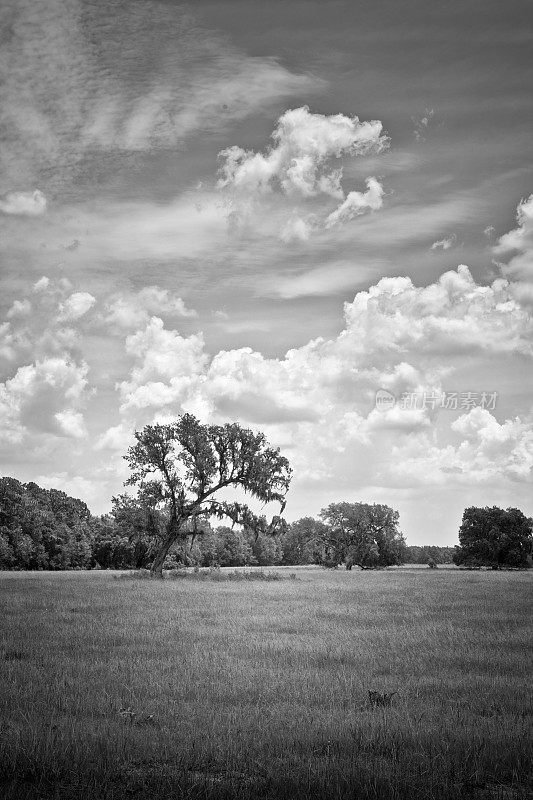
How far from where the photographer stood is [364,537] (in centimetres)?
10450

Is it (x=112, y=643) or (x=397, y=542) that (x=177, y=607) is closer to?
(x=112, y=643)

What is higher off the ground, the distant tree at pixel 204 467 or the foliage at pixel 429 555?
the distant tree at pixel 204 467

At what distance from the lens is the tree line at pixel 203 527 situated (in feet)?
157

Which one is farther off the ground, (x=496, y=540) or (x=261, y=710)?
(x=261, y=710)

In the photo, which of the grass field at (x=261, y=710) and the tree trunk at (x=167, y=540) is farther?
the tree trunk at (x=167, y=540)

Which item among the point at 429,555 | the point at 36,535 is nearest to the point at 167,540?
the point at 36,535

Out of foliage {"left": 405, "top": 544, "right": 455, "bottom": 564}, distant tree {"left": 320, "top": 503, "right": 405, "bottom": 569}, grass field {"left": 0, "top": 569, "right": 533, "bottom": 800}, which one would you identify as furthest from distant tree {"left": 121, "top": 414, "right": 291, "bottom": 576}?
foliage {"left": 405, "top": 544, "right": 455, "bottom": 564}

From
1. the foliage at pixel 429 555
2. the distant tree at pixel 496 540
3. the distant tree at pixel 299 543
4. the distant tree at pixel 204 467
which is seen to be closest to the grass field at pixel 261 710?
the distant tree at pixel 204 467

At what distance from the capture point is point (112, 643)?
47.8 ft

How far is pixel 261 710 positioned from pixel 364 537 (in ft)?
325

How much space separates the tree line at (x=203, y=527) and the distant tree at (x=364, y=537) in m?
0.18

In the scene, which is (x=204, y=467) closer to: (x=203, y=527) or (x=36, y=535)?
(x=203, y=527)

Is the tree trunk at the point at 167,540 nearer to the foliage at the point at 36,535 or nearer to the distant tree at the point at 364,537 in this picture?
the foliage at the point at 36,535

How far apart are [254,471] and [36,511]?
1786 inches
